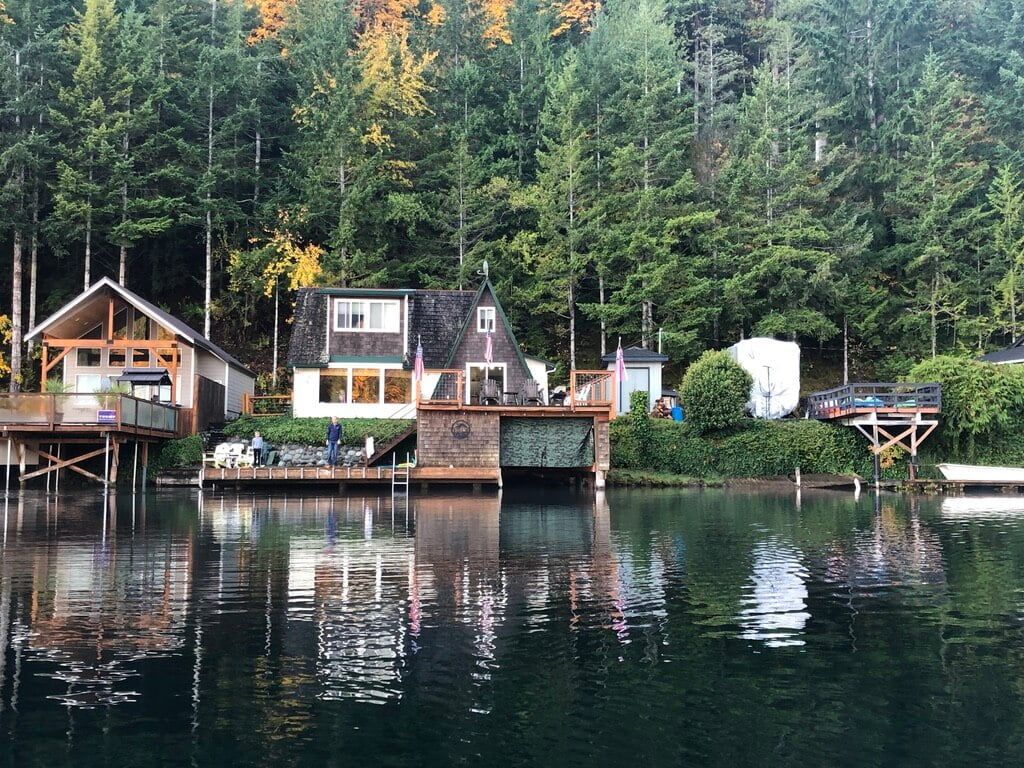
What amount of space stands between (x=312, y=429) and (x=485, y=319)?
24.8 feet

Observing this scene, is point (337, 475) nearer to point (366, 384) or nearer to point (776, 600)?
point (366, 384)

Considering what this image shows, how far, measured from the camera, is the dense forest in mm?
40438

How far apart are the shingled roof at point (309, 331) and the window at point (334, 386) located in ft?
2.38

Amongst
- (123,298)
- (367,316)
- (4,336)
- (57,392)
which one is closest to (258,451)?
(57,392)

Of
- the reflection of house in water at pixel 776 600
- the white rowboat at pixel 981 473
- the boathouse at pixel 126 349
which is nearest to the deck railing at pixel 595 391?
the white rowboat at pixel 981 473

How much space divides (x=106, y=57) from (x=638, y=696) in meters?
42.5

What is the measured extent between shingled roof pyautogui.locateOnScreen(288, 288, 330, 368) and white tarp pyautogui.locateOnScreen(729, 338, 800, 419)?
16731 millimetres

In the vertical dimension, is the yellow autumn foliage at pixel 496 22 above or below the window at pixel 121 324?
above

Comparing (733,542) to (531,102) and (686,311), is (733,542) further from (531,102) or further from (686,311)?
(531,102)

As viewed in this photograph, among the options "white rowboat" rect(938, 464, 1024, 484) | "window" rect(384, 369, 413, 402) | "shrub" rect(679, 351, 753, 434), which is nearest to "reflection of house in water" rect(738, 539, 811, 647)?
"shrub" rect(679, 351, 753, 434)

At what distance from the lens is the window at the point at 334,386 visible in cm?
3491

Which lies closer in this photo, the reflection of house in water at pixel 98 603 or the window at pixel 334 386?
the reflection of house in water at pixel 98 603

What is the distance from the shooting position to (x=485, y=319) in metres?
34.1

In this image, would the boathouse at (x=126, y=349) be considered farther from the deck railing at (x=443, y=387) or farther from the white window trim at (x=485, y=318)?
the white window trim at (x=485, y=318)
